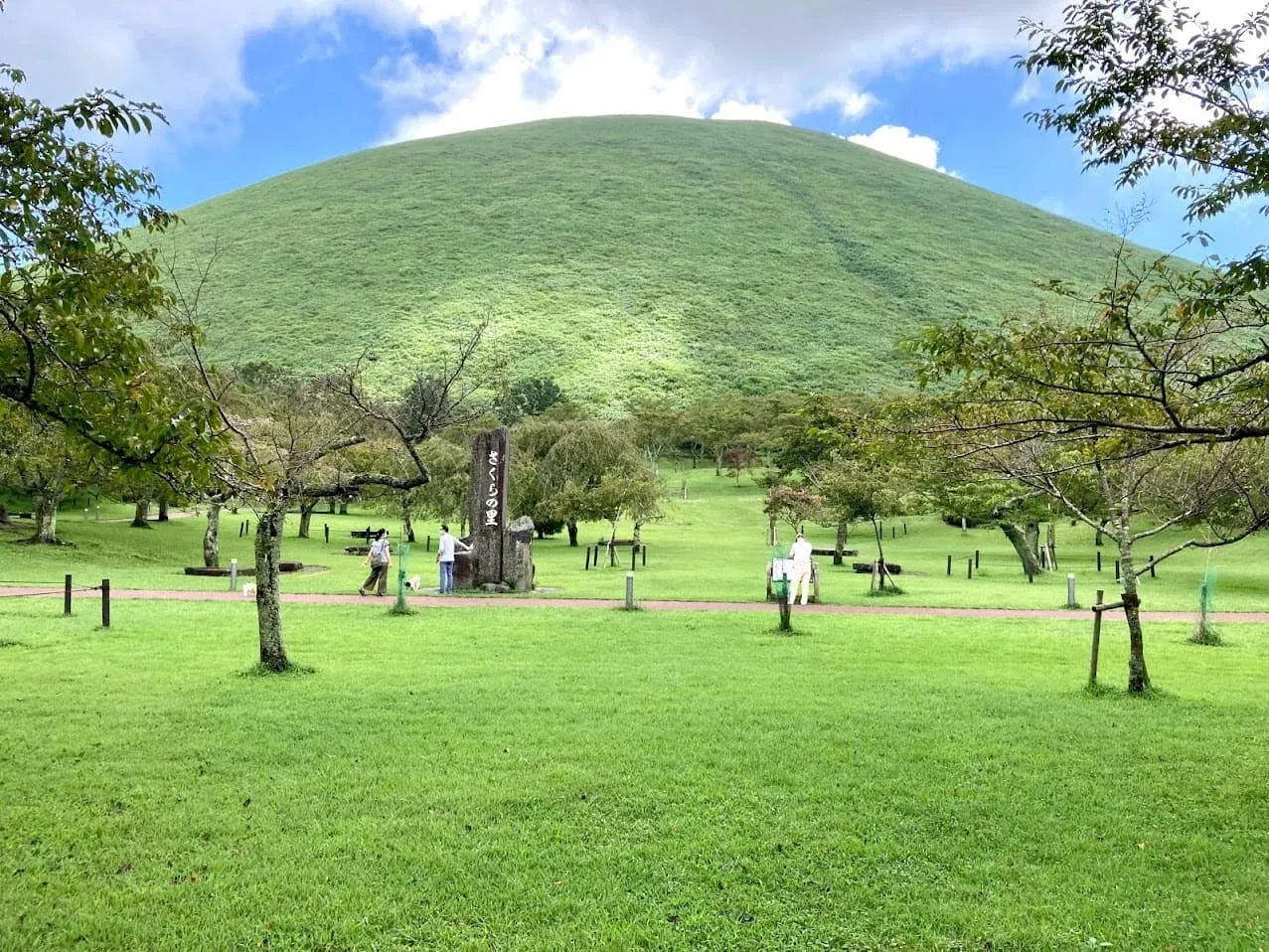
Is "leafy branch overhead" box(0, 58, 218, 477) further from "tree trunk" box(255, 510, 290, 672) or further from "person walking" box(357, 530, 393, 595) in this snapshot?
"person walking" box(357, 530, 393, 595)

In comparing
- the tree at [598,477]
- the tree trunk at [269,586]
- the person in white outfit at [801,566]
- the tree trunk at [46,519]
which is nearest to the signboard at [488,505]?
the person in white outfit at [801,566]

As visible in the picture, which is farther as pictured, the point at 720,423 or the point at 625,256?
the point at 625,256

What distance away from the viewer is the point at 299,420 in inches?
1180

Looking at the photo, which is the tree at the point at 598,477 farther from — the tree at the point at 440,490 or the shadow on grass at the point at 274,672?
the shadow on grass at the point at 274,672

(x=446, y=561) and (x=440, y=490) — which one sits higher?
(x=440, y=490)

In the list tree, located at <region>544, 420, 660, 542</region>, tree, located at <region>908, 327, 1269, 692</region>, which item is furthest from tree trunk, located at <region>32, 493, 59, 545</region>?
tree, located at <region>908, 327, 1269, 692</region>

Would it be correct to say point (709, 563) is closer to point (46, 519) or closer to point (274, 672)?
point (46, 519)

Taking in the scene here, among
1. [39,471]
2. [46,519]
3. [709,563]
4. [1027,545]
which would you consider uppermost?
[39,471]

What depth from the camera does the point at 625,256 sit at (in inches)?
4609

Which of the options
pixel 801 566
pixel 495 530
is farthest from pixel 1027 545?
pixel 495 530

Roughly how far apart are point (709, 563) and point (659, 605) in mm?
14764

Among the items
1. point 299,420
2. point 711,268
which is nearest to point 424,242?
point 711,268

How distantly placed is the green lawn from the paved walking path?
7448mm

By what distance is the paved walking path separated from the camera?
1895 cm
